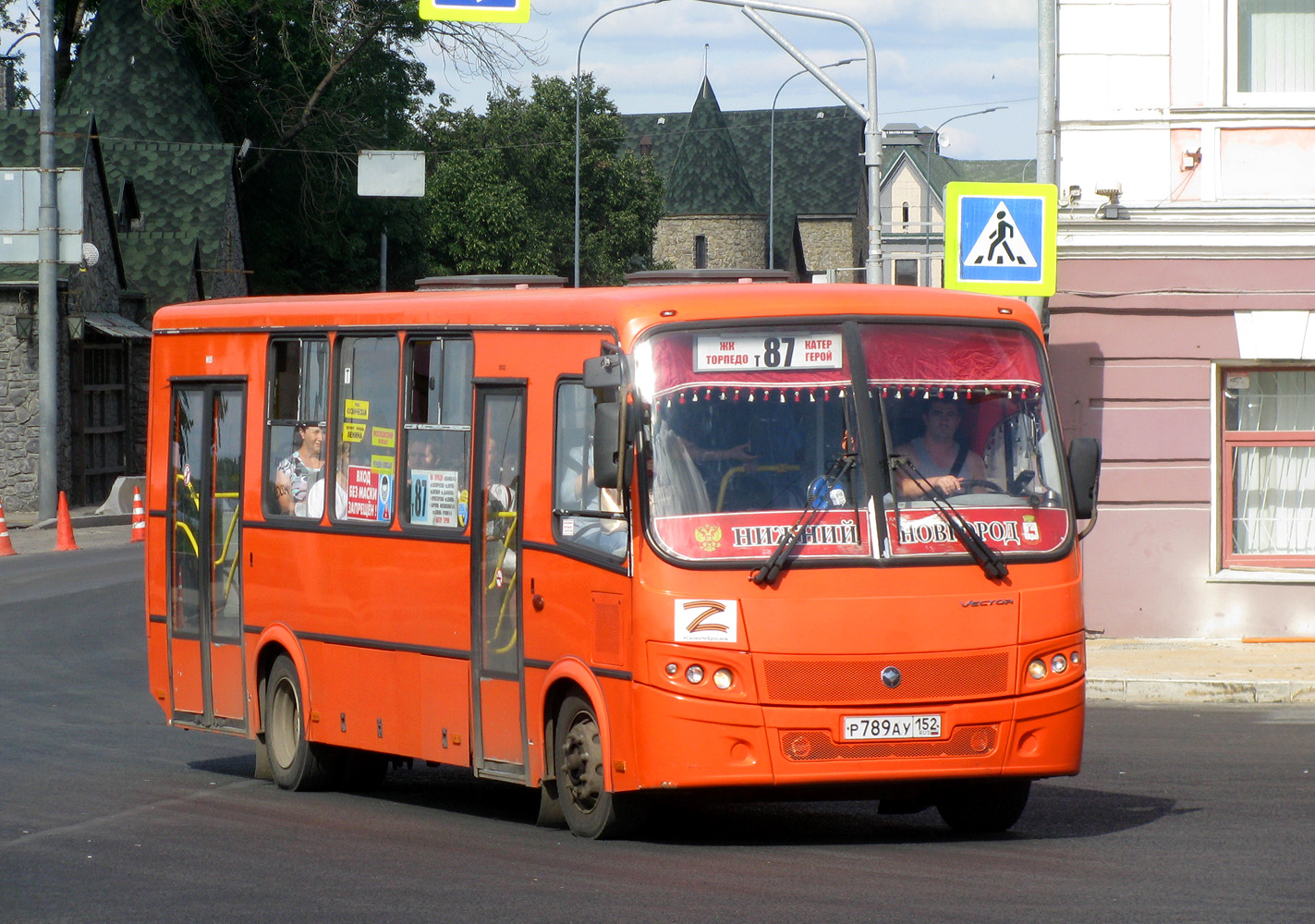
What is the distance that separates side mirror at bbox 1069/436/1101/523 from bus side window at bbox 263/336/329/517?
420 cm

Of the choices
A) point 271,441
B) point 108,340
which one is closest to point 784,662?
point 271,441

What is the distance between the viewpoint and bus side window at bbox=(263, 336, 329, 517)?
11.4 metres

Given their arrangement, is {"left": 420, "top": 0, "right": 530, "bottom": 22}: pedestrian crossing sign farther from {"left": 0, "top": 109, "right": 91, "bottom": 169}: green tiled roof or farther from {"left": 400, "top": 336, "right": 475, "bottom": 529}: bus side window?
{"left": 0, "top": 109, "right": 91, "bottom": 169}: green tiled roof

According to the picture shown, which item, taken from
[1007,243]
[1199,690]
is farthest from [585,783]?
[1007,243]

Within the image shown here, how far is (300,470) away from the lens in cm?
1148

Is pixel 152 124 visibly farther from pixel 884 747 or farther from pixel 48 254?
pixel 884 747

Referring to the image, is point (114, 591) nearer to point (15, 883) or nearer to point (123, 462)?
point (15, 883)

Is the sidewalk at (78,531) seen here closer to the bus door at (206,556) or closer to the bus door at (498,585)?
the bus door at (206,556)

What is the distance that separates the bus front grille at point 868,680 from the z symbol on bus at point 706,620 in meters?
0.21

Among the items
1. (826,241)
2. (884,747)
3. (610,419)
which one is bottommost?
(884,747)

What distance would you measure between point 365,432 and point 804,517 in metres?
3.20

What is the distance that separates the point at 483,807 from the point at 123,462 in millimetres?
32780

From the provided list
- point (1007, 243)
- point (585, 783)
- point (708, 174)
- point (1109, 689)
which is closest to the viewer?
point (585, 783)

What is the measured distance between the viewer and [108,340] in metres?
41.3
